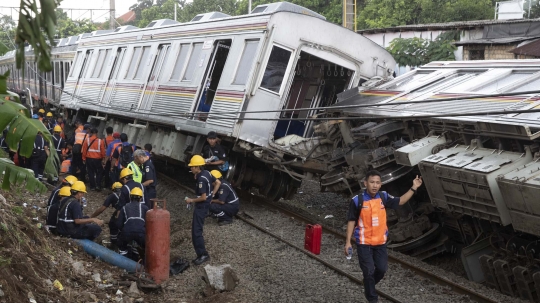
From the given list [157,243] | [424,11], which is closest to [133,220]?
[157,243]

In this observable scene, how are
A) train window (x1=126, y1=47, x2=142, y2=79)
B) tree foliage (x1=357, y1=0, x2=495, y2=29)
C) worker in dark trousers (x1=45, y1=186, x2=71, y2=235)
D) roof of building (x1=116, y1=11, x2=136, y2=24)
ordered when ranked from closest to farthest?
1. worker in dark trousers (x1=45, y1=186, x2=71, y2=235)
2. train window (x1=126, y1=47, x2=142, y2=79)
3. tree foliage (x1=357, y1=0, x2=495, y2=29)
4. roof of building (x1=116, y1=11, x2=136, y2=24)

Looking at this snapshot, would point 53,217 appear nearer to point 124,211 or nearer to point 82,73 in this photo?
point 124,211

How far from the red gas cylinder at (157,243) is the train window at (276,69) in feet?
13.0

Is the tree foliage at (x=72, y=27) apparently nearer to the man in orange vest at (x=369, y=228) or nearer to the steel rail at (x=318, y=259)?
the steel rail at (x=318, y=259)

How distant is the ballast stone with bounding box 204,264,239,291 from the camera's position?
7.79 m

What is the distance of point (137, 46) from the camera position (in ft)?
55.9

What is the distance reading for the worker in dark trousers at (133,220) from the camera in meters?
8.84

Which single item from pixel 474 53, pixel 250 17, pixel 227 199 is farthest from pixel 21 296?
pixel 474 53

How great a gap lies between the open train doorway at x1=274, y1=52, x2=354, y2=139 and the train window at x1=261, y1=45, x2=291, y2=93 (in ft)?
3.95

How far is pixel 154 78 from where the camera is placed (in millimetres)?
15344

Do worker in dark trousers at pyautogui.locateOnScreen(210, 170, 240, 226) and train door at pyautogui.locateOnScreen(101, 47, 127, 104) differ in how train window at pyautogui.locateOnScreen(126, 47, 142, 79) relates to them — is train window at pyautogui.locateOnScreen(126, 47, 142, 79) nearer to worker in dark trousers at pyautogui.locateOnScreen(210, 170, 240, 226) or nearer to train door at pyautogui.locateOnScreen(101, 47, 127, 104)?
train door at pyautogui.locateOnScreen(101, 47, 127, 104)

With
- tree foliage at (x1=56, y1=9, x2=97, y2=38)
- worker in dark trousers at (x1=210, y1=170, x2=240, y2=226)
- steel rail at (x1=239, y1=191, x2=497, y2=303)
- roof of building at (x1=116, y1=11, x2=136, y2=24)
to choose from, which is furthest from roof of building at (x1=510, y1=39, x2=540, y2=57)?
roof of building at (x1=116, y1=11, x2=136, y2=24)

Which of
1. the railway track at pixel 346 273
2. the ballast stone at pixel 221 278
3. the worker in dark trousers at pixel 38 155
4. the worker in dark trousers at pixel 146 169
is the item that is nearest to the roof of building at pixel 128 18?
the worker in dark trousers at pixel 38 155

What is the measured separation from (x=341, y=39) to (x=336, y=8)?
2160 cm
